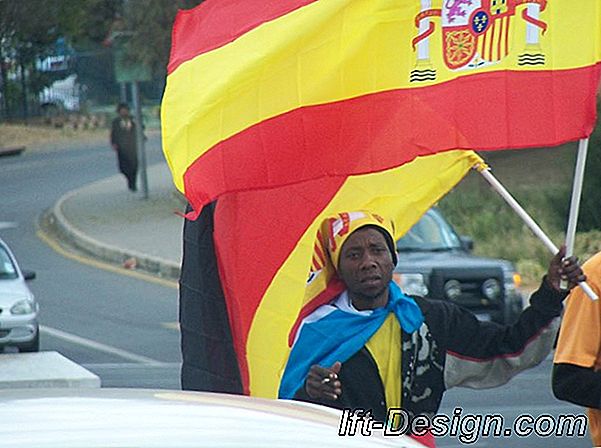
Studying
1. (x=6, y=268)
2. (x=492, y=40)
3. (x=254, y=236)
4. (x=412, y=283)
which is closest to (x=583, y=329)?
(x=492, y=40)

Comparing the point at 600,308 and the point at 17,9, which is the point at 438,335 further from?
the point at 17,9

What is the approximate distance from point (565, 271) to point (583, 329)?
0.24m

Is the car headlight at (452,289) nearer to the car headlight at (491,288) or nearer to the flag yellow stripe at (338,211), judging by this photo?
the car headlight at (491,288)

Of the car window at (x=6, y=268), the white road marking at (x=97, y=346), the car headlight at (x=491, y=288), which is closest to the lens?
the white road marking at (x=97, y=346)

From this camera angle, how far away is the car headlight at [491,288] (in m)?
15.4

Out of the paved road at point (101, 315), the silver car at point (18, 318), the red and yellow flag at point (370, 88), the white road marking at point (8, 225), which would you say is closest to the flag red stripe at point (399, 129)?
the red and yellow flag at point (370, 88)

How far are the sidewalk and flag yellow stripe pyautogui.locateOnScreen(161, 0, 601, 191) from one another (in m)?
16.4

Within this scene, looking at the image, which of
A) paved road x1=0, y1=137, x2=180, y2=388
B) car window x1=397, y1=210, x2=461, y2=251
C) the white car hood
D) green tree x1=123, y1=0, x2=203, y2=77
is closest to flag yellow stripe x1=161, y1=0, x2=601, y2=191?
paved road x1=0, y1=137, x2=180, y2=388

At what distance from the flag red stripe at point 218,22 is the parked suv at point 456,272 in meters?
8.90

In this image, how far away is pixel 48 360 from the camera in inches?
425

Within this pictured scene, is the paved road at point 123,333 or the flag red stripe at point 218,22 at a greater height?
the flag red stripe at point 218,22

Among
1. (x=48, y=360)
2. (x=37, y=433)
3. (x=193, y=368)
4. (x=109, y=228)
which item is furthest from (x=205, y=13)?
(x=109, y=228)

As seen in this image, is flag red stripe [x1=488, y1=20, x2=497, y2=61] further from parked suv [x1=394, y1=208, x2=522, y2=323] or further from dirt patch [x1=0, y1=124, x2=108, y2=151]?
dirt patch [x1=0, y1=124, x2=108, y2=151]

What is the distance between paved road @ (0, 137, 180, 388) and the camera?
14336mm
